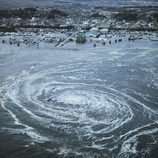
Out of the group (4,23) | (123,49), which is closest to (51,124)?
(123,49)

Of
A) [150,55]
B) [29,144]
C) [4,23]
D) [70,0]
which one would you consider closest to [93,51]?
[150,55]

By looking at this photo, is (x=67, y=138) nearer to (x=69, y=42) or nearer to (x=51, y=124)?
(x=51, y=124)

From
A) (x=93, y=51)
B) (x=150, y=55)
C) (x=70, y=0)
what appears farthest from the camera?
(x=70, y=0)

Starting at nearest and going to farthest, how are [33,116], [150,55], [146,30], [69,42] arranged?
[33,116], [150,55], [69,42], [146,30]

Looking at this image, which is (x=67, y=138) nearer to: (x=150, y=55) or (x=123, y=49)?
(x=150, y=55)

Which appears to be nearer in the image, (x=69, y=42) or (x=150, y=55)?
(x=150, y=55)

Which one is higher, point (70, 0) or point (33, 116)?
point (70, 0)
